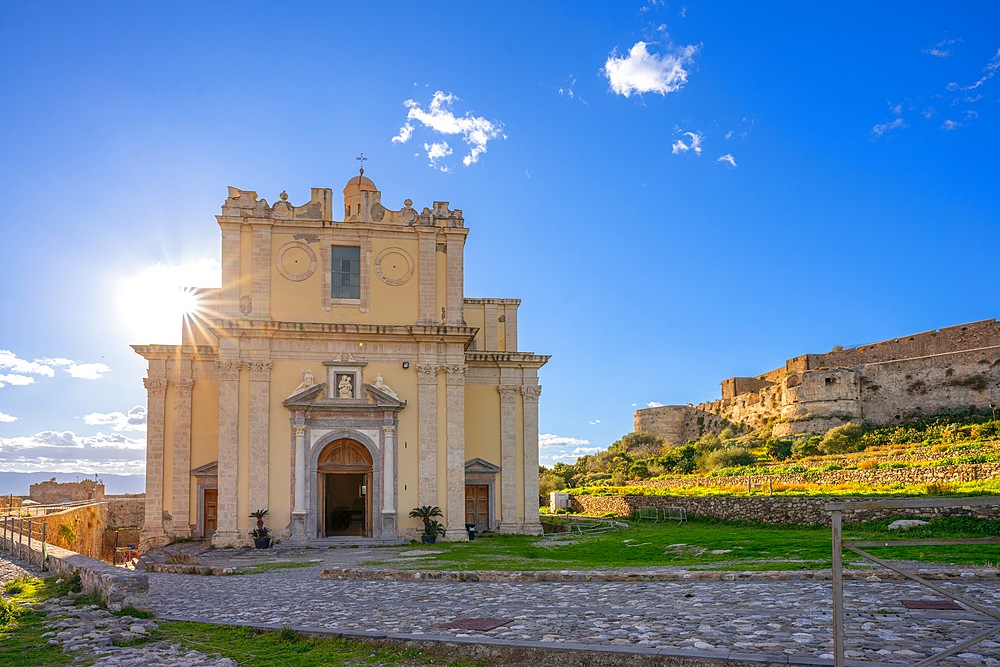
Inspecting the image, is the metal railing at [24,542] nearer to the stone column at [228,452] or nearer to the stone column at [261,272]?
the stone column at [228,452]

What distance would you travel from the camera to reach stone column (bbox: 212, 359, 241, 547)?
2611 cm

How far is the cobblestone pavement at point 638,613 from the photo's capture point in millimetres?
7605

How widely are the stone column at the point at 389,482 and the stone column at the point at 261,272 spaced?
570cm

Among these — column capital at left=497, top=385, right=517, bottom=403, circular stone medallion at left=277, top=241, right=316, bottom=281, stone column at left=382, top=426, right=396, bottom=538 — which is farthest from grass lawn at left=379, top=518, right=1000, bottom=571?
circular stone medallion at left=277, top=241, right=316, bottom=281

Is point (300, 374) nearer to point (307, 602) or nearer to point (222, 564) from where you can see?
point (222, 564)

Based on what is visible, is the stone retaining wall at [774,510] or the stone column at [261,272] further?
the stone column at [261,272]

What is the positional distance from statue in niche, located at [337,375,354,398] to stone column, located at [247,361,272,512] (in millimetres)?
2287

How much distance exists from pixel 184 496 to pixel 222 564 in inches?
371

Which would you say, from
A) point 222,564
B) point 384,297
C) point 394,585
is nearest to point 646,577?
point 394,585

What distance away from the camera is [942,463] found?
95.4 ft

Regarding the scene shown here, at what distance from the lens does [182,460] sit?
29.1 m

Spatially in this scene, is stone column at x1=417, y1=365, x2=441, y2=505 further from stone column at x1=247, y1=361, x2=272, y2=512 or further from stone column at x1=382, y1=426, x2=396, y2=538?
stone column at x1=247, y1=361, x2=272, y2=512

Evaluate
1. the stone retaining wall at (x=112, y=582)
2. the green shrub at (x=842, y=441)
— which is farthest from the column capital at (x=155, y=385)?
the green shrub at (x=842, y=441)

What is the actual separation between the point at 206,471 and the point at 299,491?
4.50 m
